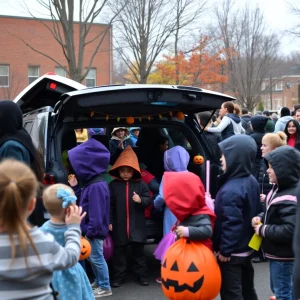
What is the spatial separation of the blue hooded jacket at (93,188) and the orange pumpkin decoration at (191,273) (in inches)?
63.7

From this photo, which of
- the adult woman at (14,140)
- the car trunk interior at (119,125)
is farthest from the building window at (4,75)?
the adult woman at (14,140)

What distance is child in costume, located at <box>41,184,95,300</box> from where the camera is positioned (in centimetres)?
366

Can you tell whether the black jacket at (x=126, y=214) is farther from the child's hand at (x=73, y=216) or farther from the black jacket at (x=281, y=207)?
the child's hand at (x=73, y=216)

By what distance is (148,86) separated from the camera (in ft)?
18.6

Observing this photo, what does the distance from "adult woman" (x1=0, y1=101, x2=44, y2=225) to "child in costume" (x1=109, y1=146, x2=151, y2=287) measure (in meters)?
1.66

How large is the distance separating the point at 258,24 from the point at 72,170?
23.2 meters

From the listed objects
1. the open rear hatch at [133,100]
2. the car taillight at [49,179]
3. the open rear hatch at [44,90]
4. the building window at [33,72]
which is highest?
the building window at [33,72]

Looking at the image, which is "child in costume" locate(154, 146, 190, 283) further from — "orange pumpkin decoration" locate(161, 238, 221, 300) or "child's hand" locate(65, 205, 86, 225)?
"child's hand" locate(65, 205, 86, 225)

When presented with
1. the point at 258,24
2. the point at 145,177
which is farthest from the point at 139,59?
the point at 145,177

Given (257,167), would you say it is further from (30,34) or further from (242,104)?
(30,34)

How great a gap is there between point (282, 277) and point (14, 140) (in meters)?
2.56

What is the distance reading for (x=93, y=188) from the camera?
581 cm

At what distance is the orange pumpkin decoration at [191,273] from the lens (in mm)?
4156

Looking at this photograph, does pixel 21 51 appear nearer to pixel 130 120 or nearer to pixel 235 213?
pixel 130 120
